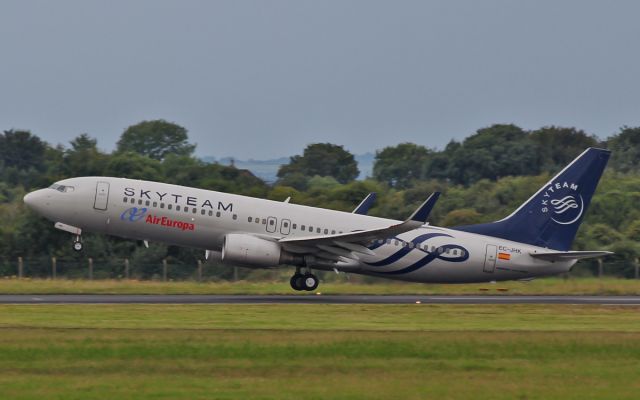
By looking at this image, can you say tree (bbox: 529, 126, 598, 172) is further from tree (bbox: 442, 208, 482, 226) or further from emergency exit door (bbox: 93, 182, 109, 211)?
emergency exit door (bbox: 93, 182, 109, 211)

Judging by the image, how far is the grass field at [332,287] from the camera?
4144 cm

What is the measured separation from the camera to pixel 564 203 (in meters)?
41.6

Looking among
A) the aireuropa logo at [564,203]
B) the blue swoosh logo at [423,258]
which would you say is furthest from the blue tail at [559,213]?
the blue swoosh logo at [423,258]

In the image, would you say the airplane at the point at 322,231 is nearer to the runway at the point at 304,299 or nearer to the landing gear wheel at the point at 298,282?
the landing gear wheel at the point at 298,282

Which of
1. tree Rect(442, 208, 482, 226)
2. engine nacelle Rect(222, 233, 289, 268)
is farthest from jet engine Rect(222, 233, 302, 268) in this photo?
tree Rect(442, 208, 482, 226)

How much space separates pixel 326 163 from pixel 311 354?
112573 millimetres

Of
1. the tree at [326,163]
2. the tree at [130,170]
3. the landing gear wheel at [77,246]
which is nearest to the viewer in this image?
the landing gear wheel at [77,246]

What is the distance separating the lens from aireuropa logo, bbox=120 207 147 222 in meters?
39.0

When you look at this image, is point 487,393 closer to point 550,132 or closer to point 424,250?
point 424,250

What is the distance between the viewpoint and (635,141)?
138 metres

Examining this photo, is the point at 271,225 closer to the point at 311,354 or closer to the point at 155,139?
the point at 311,354

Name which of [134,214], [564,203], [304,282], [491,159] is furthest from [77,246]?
[491,159]

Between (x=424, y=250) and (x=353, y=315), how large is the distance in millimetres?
8773

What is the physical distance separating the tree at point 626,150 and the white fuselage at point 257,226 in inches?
3106
